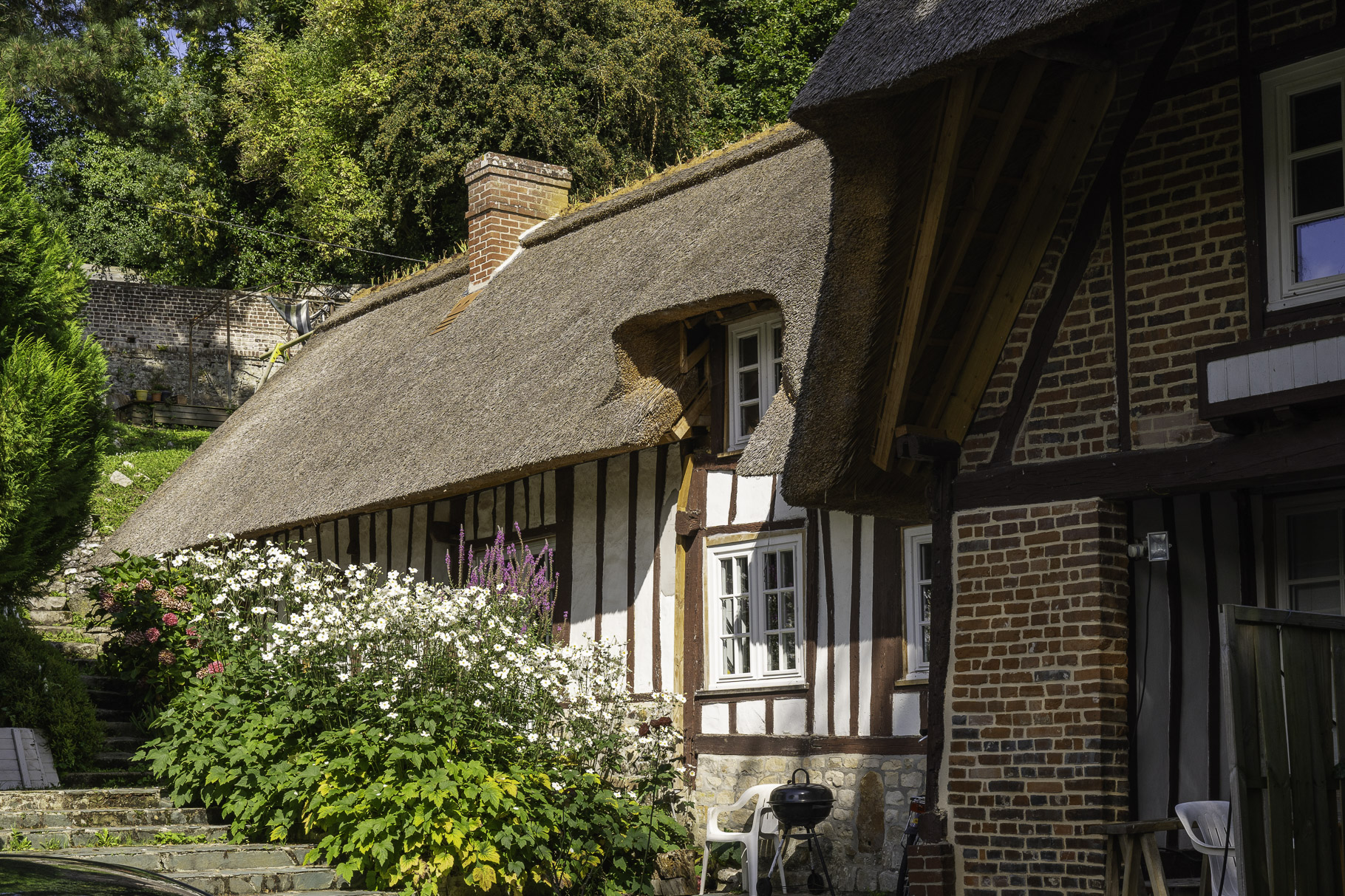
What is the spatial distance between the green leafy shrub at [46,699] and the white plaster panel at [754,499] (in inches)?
205

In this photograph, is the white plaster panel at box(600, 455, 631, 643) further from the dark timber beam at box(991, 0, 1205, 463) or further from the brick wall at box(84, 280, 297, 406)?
the brick wall at box(84, 280, 297, 406)

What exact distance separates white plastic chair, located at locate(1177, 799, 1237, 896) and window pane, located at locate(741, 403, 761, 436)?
191 inches

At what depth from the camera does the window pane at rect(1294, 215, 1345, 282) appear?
595 cm

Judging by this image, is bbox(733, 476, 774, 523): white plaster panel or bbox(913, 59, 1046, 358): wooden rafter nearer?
bbox(913, 59, 1046, 358): wooden rafter

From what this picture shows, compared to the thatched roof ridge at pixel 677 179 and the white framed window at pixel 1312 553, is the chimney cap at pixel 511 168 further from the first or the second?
the white framed window at pixel 1312 553

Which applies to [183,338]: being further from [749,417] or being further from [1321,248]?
[1321,248]

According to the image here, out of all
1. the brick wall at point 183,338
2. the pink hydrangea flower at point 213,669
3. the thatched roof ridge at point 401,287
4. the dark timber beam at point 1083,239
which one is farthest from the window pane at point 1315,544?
the brick wall at point 183,338

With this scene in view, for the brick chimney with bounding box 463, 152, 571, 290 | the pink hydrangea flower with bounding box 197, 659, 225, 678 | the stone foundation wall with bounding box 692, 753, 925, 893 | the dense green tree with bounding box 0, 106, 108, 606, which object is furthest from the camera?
the brick chimney with bounding box 463, 152, 571, 290

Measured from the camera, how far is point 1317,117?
20.0 feet

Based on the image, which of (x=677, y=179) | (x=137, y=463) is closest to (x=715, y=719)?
(x=677, y=179)

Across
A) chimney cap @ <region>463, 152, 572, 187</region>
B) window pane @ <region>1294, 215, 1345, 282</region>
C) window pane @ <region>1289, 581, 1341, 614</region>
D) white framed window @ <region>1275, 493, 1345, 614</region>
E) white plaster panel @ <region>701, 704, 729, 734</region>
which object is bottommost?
white plaster panel @ <region>701, 704, 729, 734</region>

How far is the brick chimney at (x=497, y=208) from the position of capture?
16.0 meters

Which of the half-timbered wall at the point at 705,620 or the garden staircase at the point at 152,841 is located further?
the half-timbered wall at the point at 705,620

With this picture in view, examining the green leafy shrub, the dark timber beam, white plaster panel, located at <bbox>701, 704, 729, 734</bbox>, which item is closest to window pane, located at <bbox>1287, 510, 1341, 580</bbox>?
the dark timber beam
